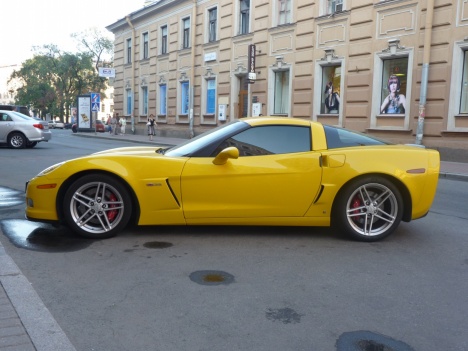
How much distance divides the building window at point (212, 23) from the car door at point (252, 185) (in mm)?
22809

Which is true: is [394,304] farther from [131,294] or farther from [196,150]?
[196,150]

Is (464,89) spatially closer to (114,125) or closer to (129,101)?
(114,125)

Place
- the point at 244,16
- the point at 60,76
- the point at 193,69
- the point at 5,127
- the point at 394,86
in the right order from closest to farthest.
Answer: the point at 394,86, the point at 5,127, the point at 244,16, the point at 193,69, the point at 60,76

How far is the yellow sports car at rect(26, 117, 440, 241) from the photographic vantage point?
16.2 feet

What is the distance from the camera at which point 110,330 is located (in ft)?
9.77

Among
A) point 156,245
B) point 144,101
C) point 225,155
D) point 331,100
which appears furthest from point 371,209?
point 144,101

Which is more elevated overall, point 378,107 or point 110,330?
point 378,107

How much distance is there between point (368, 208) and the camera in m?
5.13

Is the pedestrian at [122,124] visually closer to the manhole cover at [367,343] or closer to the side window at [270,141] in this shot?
the side window at [270,141]

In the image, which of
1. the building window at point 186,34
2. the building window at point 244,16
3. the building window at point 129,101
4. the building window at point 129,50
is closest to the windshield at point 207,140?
the building window at point 244,16

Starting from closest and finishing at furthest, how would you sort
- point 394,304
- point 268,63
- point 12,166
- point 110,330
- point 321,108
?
point 110,330 → point 394,304 → point 12,166 → point 321,108 → point 268,63

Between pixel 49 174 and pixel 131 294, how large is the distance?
80.7 inches

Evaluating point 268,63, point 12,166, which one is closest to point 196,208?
point 12,166

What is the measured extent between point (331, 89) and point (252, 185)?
15310 mm
